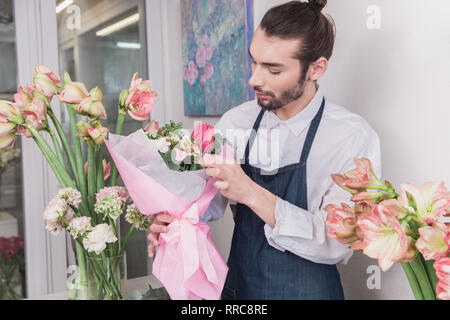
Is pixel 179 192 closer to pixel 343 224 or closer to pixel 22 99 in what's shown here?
pixel 343 224

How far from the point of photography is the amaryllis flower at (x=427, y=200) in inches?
24.7

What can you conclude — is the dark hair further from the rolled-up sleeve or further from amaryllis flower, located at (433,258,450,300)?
amaryllis flower, located at (433,258,450,300)

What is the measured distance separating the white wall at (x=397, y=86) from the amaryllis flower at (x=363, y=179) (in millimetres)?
364

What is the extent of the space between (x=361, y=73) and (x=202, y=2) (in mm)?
970

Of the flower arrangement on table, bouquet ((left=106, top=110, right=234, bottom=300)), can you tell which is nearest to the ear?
bouquet ((left=106, top=110, right=234, bottom=300))

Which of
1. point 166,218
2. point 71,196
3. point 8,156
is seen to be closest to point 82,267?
point 71,196

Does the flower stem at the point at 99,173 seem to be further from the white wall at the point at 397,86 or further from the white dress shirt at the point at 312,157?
the white wall at the point at 397,86

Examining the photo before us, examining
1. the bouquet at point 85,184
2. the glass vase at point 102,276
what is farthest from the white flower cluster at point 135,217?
the glass vase at point 102,276

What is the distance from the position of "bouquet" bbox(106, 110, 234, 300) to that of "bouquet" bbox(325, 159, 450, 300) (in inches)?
12.9

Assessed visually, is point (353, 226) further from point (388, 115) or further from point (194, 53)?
point (194, 53)

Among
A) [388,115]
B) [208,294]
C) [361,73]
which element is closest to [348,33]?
[361,73]

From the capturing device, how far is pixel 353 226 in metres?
Result: 0.71

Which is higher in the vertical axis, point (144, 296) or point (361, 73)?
point (361, 73)

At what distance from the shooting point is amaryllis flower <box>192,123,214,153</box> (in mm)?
929
